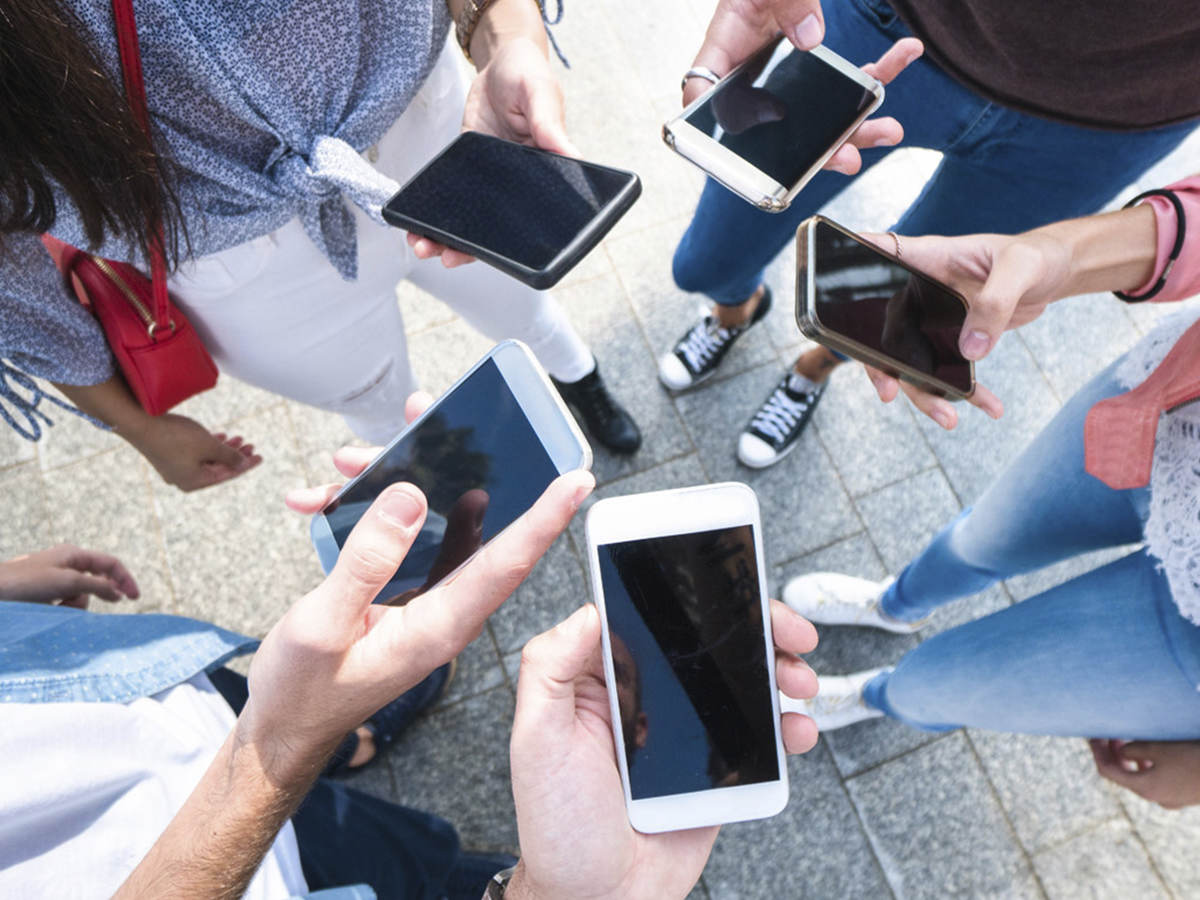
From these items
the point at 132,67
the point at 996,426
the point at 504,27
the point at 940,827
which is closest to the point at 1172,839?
the point at 940,827

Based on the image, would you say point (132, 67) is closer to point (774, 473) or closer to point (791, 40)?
point (791, 40)

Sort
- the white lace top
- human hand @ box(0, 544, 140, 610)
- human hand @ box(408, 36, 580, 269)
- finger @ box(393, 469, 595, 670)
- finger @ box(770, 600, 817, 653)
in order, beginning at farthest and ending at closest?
human hand @ box(0, 544, 140, 610), human hand @ box(408, 36, 580, 269), finger @ box(770, 600, 817, 653), the white lace top, finger @ box(393, 469, 595, 670)

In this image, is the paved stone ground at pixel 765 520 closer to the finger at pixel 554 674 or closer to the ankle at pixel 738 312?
the ankle at pixel 738 312

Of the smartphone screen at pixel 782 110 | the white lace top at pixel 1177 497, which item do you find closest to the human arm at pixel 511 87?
the smartphone screen at pixel 782 110

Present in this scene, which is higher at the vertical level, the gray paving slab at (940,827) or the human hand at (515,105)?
the human hand at (515,105)

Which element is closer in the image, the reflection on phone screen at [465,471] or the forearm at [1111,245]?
the reflection on phone screen at [465,471]

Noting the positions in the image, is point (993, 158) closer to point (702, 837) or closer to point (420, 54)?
point (420, 54)

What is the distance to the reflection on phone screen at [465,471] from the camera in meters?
1.16

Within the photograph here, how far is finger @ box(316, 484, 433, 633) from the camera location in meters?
0.96

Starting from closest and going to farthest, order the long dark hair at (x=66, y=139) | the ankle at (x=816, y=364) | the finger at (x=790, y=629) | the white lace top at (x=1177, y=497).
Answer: the long dark hair at (x=66, y=139) < the white lace top at (x=1177, y=497) < the finger at (x=790, y=629) < the ankle at (x=816, y=364)

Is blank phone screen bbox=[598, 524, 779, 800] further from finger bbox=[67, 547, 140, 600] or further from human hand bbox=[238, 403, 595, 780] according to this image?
finger bbox=[67, 547, 140, 600]

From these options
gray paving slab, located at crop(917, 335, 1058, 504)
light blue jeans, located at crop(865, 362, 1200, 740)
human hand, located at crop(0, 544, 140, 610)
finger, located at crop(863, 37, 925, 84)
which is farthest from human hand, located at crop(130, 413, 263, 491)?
gray paving slab, located at crop(917, 335, 1058, 504)

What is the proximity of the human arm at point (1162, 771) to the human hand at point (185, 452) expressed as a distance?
1.94m

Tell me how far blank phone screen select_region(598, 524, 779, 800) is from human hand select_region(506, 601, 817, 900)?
0.09 meters
